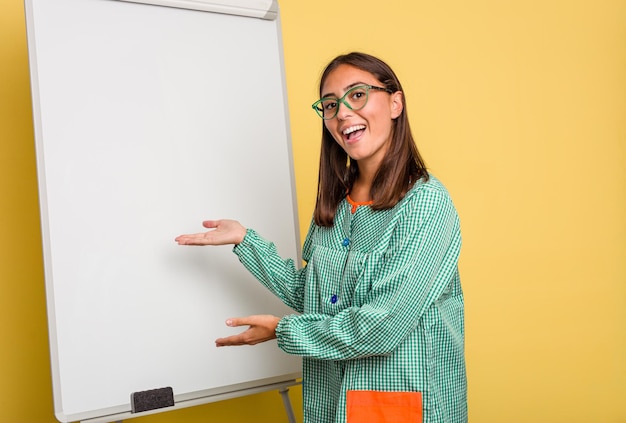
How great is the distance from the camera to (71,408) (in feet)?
5.77

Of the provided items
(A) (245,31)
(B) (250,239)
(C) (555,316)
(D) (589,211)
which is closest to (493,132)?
(D) (589,211)

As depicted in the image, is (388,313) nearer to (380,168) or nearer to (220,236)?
(380,168)

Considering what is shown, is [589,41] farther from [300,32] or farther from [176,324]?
[176,324]

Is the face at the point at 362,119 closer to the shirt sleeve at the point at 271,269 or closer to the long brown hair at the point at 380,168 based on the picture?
the long brown hair at the point at 380,168

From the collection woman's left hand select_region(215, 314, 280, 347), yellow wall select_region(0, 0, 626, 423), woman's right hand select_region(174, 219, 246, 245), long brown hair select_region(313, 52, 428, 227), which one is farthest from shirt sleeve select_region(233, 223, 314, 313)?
yellow wall select_region(0, 0, 626, 423)

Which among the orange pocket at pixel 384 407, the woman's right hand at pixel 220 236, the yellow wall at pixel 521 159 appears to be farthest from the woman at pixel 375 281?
the yellow wall at pixel 521 159

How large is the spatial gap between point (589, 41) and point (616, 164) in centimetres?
53

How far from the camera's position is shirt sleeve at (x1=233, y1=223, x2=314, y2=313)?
6.14ft

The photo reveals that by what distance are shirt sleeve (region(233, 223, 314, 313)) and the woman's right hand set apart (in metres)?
0.02

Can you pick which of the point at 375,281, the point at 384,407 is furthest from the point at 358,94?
the point at 384,407

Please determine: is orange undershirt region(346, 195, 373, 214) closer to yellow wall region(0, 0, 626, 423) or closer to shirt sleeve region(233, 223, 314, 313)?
shirt sleeve region(233, 223, 314, 313)

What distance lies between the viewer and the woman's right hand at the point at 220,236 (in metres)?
1.87

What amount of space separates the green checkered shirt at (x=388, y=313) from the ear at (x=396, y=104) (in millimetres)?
200

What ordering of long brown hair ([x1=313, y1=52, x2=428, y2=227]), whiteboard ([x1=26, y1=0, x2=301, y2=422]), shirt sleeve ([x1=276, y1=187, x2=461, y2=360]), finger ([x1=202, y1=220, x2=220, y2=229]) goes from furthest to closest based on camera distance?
finger ([x1=202, y1=220, x2=220, y2=229]) < whiteboard ([x1=26, y1=0, x2=301, y2=422]) < long brown hair ([x1=313, y1=52, x2=428, y2=227]) < shirt sleeve ([x1=276, y1=187, x2=461, y2=360])
